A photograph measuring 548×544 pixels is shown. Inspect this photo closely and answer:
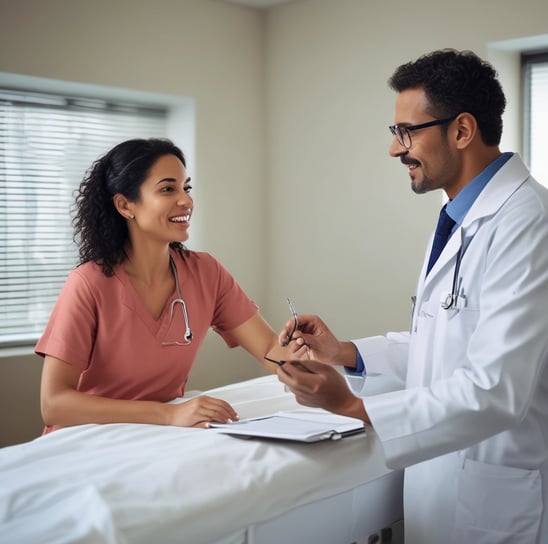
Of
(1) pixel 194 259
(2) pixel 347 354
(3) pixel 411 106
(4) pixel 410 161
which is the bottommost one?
(2) pixel 347 354

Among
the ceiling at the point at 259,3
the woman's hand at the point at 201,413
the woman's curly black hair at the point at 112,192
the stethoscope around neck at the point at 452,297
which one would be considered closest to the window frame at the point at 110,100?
the ceiling at the point at 259,3

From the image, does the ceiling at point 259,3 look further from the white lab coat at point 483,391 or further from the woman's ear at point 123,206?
the white lab coat at point 483,391

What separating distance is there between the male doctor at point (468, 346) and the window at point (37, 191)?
2.75 metres

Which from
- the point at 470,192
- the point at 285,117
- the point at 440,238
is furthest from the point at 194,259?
the point at 285,117

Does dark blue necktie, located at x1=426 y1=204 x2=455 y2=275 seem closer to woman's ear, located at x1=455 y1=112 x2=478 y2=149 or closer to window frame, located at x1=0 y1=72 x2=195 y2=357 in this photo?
woman's ear, located at x1=455 y1=112 x2=478 y2=149

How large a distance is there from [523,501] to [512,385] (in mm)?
290

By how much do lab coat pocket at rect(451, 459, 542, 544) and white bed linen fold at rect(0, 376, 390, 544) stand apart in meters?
0.21

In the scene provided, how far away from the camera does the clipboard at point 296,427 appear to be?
1540 millimetres

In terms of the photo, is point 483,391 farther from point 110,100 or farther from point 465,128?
point 110,100

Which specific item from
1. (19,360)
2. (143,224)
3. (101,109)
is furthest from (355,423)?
(101,109)

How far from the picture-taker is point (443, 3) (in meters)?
3.73

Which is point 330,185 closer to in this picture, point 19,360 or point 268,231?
point 268,231

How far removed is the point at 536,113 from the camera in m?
3.73

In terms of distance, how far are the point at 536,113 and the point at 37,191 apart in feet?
8.76
